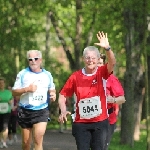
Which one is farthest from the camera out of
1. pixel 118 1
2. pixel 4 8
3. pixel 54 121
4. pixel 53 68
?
pixel 53 68

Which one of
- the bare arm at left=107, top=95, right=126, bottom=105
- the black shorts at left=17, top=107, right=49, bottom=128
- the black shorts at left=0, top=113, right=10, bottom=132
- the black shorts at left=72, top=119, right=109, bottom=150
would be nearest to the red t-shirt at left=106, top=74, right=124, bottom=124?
the bare arm at left=107, top=95, right=126, bottom=105

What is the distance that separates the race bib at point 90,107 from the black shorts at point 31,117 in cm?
239

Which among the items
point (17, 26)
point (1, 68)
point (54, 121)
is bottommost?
point (54, 121)

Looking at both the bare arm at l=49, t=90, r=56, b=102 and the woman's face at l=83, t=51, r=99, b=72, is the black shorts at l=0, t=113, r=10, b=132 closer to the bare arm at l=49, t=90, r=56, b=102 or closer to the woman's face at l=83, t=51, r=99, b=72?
the bare arm at l=49, t=90, r=56, b=102

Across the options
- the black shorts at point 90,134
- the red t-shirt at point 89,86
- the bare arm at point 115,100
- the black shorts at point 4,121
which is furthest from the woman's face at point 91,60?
the black shorts at point 4,121

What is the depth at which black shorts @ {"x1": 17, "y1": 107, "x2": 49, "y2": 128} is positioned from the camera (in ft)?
40.9

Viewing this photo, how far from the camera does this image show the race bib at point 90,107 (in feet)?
33.2

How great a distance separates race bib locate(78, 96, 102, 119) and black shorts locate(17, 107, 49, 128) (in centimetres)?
239

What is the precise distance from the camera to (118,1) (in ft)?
61.9

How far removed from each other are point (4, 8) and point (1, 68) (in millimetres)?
10666

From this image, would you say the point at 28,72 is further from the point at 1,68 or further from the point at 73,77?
the point at 1,68

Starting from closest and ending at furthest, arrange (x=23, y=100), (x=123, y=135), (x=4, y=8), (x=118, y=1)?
1. (x=23, y=100)
2. (x=118, y=1)
3. (x=123, y=135)
4. (x=4, y=8)

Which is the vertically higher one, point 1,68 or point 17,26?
point 17,26

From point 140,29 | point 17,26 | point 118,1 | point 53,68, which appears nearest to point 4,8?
point 17,26
